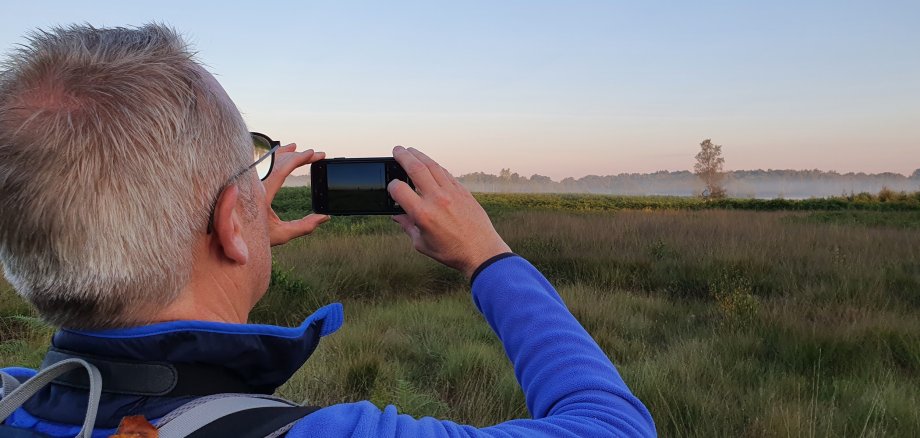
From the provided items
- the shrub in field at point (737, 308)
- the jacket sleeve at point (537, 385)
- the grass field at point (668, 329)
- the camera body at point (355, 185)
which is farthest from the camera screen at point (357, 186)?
the shrub in field at point (737, 308)

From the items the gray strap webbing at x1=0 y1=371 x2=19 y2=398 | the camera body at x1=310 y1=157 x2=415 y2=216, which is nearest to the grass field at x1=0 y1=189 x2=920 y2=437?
the camera body at x1=310 y1=157 x2=415 y2=216

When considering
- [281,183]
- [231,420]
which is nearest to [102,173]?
[231,420]

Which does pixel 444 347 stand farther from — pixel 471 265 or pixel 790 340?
pixel 471 265

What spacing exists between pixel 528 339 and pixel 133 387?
581 mm

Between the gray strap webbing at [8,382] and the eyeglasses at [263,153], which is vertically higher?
the eyeglasses at [263,153]

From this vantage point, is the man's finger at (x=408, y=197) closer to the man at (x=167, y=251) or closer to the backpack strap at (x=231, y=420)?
the man at (x=167, y=251)

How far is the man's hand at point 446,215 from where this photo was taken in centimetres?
115

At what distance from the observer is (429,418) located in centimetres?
93

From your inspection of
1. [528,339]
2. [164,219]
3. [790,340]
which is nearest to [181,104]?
[164,219]

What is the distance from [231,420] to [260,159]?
0.54m

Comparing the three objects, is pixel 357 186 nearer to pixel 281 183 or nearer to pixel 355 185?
pixel 355 185

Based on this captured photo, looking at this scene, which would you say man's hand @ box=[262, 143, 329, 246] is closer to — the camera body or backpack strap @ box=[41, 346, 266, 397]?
the camera body

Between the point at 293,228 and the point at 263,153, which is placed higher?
the point at 263,153

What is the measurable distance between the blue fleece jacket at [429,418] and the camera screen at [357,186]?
1.38 ft
